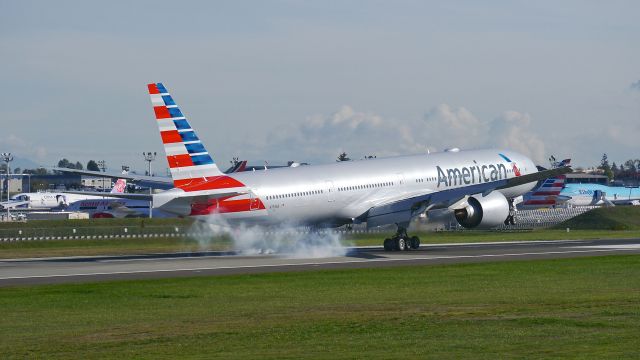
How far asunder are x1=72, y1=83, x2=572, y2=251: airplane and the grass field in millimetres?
10621

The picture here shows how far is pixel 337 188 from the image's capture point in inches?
2167

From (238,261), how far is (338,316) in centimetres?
2348

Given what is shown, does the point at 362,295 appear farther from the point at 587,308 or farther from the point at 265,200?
the point at 265,200

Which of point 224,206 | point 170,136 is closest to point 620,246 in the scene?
point 224,206

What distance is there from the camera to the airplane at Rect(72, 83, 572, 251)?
160ft

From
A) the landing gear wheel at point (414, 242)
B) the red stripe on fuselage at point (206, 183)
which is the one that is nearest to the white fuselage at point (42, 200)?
the landing gear wheel at point (414, 242)

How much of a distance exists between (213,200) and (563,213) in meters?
72.4

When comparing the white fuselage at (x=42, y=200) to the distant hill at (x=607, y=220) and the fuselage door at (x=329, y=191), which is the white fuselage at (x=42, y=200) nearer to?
the distant hill at (x=607, y=220)

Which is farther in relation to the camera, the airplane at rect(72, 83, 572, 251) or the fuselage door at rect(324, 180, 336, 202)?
the fuselage door at rect(324, 180, 336, 202)

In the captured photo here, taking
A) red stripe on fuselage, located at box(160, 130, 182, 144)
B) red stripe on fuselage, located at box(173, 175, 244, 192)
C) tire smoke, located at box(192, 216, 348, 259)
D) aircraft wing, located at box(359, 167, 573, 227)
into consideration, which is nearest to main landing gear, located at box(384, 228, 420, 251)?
aircraft wing, located at box(359, 167, 573, 227)

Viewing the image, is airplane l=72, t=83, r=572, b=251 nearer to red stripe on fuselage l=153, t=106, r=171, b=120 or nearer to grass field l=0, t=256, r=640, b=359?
red stripe on fuselage l=153, t=106, r=171, b=120

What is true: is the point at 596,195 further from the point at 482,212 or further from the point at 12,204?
the point at 482,212

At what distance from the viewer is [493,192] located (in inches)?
2248

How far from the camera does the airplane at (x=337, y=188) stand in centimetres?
4869
